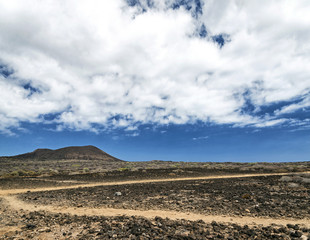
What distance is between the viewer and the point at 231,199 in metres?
13.1

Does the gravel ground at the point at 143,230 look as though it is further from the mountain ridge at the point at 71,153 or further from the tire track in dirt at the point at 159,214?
the mountain ridge at the point at 71,153

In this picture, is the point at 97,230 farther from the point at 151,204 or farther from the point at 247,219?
the point at 247,219

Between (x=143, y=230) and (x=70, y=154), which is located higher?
(x=70, y=154)

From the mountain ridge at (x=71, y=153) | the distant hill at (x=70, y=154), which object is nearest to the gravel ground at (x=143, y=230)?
the mountain ridge at (x=71, y=153)

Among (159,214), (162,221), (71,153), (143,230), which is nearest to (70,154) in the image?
(71,153)

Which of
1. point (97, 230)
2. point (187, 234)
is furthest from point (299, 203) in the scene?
point (97, 230)

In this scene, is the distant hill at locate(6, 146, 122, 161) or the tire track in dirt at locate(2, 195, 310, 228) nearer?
the tire track in dirt at locate(2, 195, 310, 228)

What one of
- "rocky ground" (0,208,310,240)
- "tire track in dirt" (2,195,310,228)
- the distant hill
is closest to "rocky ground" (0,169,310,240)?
"rocky ground" (0,208,310,240)

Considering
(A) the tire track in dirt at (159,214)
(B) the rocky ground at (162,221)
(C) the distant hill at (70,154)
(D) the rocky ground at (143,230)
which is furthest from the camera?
(C) the distant hill at (70,154)

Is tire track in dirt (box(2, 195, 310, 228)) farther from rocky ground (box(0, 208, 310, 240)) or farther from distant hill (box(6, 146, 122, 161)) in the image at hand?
distant hill (box(6, 146, 122, 161))

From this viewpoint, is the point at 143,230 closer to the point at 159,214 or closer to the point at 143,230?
the point at 143,230

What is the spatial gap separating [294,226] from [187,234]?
4739 millimetres

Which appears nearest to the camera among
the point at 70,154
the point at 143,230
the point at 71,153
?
the point at 143,230

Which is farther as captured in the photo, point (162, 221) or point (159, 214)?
point (159, 214)
